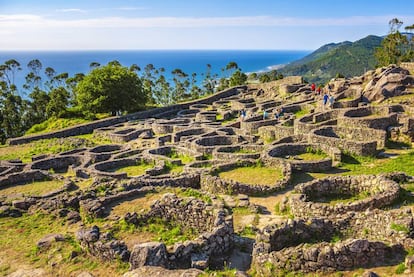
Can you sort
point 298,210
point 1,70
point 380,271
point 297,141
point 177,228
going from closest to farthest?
1. point 380,271
2. point 177,228
3. point 298,210
4. point 297,141
5. point 1,70

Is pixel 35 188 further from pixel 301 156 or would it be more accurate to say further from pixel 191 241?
pixel 301 156

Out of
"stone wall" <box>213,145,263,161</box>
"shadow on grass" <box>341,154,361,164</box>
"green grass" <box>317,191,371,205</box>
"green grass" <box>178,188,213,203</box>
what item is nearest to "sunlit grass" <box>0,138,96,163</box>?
"stone wall" <box>213,145,263,161</box>

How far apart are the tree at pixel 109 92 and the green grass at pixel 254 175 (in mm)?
33793

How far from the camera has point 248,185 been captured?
714 inches

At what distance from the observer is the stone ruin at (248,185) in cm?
1052

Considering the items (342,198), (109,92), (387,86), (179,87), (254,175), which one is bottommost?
(179,87)

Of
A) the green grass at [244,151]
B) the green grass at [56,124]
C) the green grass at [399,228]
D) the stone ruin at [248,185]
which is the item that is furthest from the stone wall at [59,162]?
the green grass at [56,124]

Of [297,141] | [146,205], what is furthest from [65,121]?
[146,205]

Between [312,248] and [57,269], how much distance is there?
727cm

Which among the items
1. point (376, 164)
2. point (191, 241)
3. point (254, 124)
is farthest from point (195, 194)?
point (254, 124)

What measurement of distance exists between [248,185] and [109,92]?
3734cm

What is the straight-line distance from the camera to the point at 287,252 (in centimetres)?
988

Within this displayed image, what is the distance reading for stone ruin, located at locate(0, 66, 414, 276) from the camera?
34.5 ft

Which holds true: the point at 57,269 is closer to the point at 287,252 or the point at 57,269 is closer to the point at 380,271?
the point at 287,252
